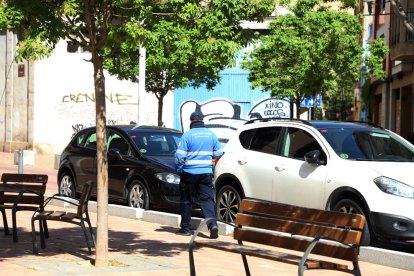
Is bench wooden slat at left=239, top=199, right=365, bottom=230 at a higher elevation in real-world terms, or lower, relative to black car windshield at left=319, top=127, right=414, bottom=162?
lower

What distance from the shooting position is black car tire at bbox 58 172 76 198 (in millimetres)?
17344

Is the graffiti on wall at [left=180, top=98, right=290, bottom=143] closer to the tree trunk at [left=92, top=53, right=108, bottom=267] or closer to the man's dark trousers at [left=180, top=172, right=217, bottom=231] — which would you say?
the man's dark trousers at [left=180, top=172, right=217, bottom=231]

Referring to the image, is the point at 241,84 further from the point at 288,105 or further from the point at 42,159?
the point at 42,159

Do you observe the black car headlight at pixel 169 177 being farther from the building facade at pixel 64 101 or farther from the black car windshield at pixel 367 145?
the building facade at pixel 64 101

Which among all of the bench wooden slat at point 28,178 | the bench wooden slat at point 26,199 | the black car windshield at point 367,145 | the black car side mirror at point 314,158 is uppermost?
the black car windshield at point 367,145

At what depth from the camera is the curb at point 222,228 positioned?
32.1 ft

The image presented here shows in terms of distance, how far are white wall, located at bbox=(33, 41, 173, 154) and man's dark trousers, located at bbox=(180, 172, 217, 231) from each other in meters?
28.3

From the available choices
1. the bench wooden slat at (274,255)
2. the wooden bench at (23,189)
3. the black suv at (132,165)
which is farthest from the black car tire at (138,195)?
the bench wooden slat at (274,255)

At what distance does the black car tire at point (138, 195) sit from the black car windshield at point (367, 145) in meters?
3.92

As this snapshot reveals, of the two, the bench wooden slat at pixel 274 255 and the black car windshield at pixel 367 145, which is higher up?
the black car windshield at pixel 367 145

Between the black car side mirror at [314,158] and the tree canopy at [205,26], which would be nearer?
the tree canopy at [205,26]

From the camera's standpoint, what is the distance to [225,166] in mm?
13500

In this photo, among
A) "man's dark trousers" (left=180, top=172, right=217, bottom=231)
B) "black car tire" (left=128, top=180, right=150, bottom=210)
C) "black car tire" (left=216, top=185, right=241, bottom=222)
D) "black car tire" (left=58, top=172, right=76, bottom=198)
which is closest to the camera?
"man's dark trousers" (left=180, top=172, right=217, bottom=231)

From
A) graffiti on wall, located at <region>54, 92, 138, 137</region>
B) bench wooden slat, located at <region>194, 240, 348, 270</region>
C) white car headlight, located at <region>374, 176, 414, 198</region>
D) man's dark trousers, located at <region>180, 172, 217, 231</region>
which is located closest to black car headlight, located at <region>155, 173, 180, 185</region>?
man's dark trousers, located at <region>180, 172, 217, 231</region>
